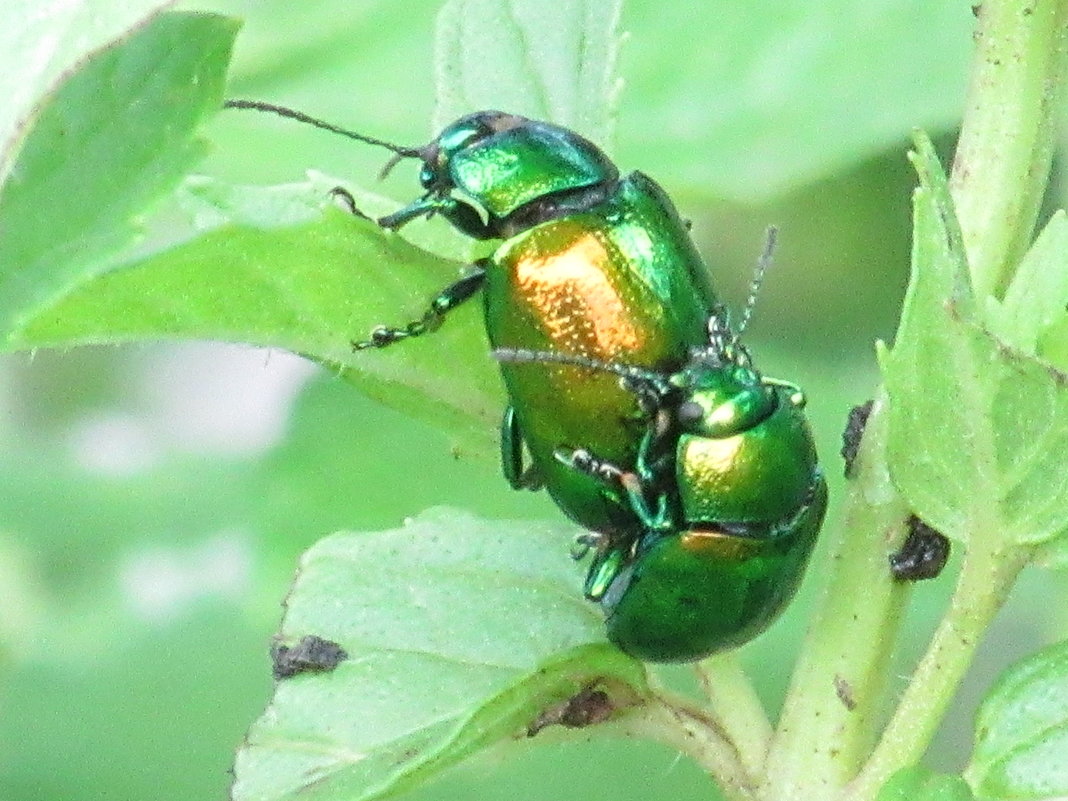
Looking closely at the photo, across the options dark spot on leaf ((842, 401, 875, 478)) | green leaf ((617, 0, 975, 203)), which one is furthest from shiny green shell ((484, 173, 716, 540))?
green leaf ((617, 0, 975, 203))

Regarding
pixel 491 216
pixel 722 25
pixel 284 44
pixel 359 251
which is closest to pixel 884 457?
pixel 359 251

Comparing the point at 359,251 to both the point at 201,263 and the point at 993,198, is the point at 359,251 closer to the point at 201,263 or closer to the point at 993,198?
the point at 201,263

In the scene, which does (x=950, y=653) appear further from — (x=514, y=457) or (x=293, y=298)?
(x=293, y=298)

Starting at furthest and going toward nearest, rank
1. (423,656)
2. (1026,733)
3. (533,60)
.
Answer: (533,60) → (423,656) → (1026,733)

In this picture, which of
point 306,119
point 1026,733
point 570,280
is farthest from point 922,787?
point 306,119

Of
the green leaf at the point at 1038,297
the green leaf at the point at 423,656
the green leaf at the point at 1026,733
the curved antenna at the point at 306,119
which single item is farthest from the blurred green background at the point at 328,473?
the green leaf at the point at 1038,297

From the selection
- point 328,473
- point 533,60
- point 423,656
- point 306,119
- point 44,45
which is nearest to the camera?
point 44,45
